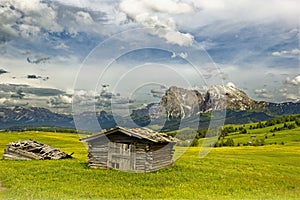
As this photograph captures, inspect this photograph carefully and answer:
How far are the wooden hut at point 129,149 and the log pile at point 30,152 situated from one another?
12.4 metres

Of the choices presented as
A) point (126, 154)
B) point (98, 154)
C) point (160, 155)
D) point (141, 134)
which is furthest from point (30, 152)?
point (141, 134)

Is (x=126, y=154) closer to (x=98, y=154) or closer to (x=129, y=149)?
(x=129, y=149)

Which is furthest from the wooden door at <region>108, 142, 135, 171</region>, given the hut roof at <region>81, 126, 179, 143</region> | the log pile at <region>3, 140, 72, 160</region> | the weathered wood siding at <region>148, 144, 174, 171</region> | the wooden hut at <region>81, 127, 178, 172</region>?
the log pile at <region>3, 140, 72, 160</region>

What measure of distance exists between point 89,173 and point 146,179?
20.1 ft

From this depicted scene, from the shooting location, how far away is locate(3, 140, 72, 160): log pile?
49.6 metres

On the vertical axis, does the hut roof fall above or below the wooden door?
above

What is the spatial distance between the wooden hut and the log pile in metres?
12.4

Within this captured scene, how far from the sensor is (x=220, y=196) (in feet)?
88.5

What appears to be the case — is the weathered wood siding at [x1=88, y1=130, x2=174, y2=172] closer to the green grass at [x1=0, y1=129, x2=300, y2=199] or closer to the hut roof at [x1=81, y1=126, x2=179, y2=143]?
the hut roof at [x1=81, y1=126, x2=179, y2=143]

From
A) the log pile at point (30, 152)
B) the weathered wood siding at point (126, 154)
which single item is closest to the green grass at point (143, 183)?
the weathered wood siding at point (126, 154)

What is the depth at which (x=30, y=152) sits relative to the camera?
165 feet

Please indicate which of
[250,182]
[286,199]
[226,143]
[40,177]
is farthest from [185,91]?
[226,143]

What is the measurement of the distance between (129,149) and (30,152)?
19387 mm

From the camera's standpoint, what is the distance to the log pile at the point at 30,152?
49594 millimetres
